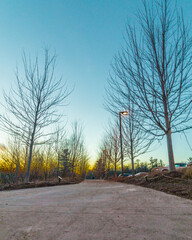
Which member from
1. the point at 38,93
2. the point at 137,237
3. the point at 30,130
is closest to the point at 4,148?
the point at 30,130

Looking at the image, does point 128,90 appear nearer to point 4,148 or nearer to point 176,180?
point 176,180

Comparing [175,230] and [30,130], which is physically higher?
[30,130]

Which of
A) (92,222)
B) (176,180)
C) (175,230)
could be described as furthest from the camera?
(176,180)

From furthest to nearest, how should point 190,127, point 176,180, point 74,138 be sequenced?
point 74,138
point 190,127
point 176,180

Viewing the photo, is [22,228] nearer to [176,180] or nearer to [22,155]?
[176,180]

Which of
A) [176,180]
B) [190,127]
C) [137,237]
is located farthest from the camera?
[190,127]

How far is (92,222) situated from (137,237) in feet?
1.46

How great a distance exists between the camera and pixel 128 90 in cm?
465

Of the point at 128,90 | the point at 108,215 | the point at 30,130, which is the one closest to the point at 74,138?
the point at 30,130

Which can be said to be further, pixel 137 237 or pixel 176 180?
pixel 176 180

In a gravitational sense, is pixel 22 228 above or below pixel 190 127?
below

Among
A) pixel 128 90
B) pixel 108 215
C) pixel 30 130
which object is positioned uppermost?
pixel 128 90

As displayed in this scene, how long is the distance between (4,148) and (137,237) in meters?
13.7

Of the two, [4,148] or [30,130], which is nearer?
[30,130]
